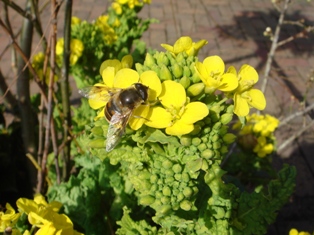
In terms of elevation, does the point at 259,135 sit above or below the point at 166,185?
below

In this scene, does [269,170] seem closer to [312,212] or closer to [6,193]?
[312,212]

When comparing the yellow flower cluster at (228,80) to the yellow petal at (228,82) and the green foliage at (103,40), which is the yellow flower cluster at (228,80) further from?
the green foliage at (103,40)

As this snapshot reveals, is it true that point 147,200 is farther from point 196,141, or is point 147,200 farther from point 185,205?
point 196,141

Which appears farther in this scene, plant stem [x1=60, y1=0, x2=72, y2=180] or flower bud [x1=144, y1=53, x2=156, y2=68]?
plant stem [x1=60, y1=0, x2=72, y2=180]

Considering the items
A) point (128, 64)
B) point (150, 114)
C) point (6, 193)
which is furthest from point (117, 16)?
point (150, 114)

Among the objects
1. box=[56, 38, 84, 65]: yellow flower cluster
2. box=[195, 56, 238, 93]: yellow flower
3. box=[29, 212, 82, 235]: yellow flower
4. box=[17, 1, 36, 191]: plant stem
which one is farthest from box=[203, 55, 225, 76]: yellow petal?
box=[56, 38, 84, 65]: yellow flower cluster

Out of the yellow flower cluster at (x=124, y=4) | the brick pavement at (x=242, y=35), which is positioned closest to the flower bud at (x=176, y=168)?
the yellow flower cluster at (x=124, y=4)

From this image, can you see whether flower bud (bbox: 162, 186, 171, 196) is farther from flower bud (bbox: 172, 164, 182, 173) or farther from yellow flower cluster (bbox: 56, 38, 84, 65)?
yellow flower cluster (bbox: 56, 38, 84, 65)

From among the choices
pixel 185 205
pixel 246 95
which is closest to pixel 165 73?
pixel 246 95
